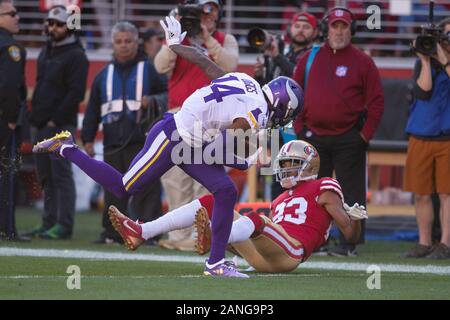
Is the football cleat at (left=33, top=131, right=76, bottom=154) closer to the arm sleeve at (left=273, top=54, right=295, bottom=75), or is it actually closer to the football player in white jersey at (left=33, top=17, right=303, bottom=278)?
the football player in white jersey at (left=33, top=17, right=303, bottom=278)

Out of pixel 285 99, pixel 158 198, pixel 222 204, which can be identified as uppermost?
pixel 285 99

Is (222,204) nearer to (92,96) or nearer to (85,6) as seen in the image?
(92,96)

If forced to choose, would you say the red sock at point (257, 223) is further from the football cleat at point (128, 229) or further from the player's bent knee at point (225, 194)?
the football cleat at point (128, 229)

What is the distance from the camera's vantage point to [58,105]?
12.3 metres

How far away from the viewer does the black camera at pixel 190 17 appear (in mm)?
10695

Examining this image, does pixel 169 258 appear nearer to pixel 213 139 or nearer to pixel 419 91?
pixel 213 139

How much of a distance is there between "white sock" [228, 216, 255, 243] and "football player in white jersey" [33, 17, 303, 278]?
0.62 ft

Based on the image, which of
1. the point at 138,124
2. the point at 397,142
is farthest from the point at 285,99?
the point at 397,142

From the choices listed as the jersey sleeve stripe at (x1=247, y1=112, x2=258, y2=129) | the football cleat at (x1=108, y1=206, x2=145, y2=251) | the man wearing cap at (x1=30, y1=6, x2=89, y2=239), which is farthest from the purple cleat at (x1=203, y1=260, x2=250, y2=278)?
the man wearing cap at (x1=30, y1=6, x2=89, y2=239)

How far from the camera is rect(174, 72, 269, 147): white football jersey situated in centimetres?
800

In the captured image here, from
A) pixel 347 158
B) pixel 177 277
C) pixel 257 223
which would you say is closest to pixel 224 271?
pixel 177 277

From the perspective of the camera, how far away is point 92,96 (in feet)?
39.4

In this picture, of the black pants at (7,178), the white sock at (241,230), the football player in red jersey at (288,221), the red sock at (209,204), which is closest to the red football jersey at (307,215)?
the football player in red jersey at (288,221)

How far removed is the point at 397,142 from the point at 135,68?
384cm
